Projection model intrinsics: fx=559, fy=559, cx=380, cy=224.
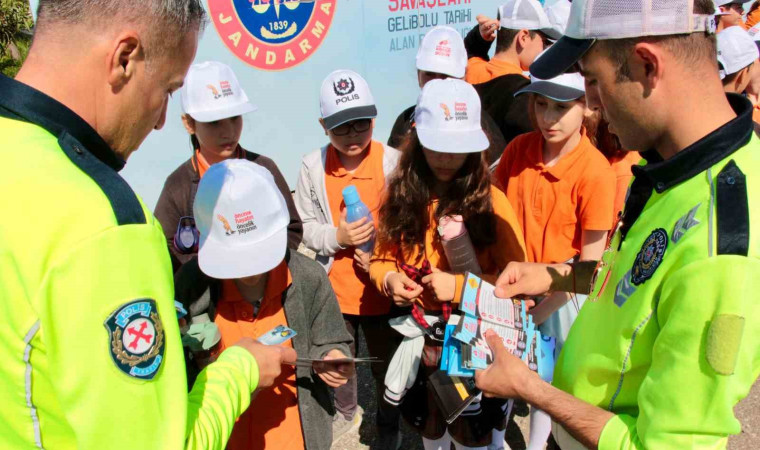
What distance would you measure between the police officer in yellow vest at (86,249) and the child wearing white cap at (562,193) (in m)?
2.09

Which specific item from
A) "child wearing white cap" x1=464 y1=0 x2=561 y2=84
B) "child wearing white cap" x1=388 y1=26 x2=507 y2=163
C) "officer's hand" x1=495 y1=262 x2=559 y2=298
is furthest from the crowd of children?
"child wearing white cap" x1=464 y1=0 x2=561 y2=84

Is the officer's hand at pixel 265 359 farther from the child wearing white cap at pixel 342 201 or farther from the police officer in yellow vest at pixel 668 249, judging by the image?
the child wearing white cap at pixel 342 201

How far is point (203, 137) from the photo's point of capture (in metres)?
2.96

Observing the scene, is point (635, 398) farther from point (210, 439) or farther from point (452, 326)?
point (210, 439)

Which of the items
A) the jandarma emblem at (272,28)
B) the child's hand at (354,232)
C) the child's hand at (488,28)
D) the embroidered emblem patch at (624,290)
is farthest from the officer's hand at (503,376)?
the jandarma emblem at (272,28)

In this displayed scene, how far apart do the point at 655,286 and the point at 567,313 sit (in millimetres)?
1630

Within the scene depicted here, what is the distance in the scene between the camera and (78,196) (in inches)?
36.6

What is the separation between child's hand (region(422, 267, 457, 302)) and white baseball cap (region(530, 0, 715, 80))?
1177 mm

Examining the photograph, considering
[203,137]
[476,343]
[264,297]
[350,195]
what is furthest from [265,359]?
[203,137]

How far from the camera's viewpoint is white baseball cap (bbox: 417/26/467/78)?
3.77 meters

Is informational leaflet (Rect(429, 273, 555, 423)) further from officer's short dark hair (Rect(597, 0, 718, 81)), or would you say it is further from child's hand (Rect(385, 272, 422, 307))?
officer's short dark hair (Rect(597, 0, 718, 81))

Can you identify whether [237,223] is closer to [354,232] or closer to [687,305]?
[354,232]

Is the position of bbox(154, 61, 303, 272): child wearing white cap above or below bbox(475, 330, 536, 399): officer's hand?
above

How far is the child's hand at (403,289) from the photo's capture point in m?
2.43
